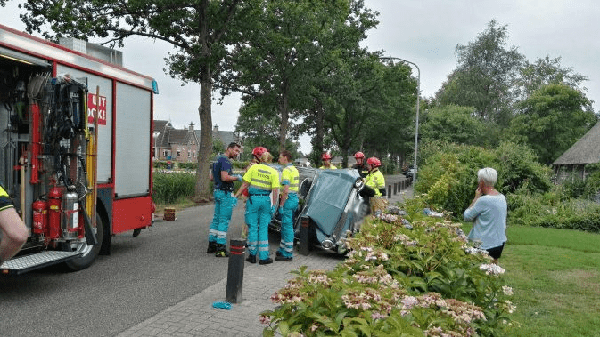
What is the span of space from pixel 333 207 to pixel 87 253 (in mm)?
4175

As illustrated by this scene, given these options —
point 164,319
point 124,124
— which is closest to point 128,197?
point 124,124

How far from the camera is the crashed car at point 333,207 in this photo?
936 cm

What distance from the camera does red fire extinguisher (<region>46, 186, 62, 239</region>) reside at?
650cm

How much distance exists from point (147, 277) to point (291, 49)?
69.0 feet

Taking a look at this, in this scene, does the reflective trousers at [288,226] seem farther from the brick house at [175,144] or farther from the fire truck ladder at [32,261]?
the brick house at [175,144]

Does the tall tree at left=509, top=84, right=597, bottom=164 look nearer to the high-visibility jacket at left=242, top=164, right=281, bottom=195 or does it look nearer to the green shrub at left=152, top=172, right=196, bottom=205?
the green shrub at left=152, top=172, right=196, bottom=205

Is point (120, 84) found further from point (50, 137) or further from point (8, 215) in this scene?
point (8, 215)

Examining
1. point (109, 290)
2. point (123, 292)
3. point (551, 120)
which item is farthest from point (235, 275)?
point (551, 120)

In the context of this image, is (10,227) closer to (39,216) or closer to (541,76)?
(39,216)

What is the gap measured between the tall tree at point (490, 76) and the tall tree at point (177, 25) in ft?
130

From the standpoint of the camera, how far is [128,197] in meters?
8.88

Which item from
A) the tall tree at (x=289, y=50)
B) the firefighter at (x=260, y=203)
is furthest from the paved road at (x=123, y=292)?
the tall tree at (x=289, y=50)

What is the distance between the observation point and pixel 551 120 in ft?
150

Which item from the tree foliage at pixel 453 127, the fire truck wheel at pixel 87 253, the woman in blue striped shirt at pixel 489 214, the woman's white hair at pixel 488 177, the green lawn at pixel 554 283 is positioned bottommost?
the green lawn at pixel 554 283
